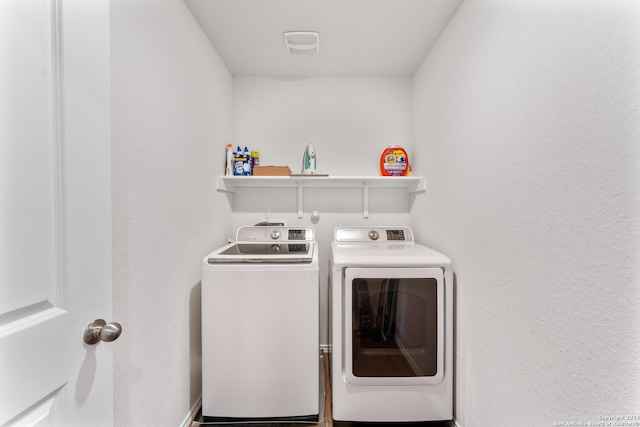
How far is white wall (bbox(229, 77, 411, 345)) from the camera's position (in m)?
2.39

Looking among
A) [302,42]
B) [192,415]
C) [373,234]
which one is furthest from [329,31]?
[192,415]

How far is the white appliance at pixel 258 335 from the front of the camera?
150cm

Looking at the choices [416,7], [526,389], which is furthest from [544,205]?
[416,7]

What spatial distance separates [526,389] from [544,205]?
68 centimetres

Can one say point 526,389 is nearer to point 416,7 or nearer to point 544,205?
point 544,205

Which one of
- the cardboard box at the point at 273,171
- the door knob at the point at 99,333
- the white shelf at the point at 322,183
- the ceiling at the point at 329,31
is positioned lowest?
the door knob at the point at 99,333

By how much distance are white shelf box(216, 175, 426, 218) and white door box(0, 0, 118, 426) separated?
1.41m

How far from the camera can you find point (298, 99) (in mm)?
2395

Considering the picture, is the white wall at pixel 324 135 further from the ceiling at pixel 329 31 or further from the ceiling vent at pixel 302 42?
the ceiling vent at pixel 302 42

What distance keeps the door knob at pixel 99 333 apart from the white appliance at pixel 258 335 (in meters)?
0.82

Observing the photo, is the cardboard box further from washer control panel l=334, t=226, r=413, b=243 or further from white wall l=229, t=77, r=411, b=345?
washer control panel l=334, t=226, r=413, b=243

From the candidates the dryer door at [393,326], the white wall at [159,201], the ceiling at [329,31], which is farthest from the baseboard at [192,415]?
the ceiling at [329,31]

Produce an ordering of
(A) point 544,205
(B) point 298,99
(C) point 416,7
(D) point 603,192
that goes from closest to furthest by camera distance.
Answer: (D) point 603,192, (A) point 544,205, (C) point 416,7, (B) point 298,99

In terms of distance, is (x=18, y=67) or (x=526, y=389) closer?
(x=18, y=67)
